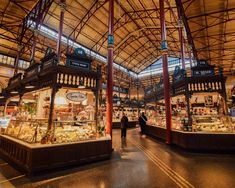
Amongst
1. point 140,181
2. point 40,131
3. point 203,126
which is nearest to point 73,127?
point 40,131

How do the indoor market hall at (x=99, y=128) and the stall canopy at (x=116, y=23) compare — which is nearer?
the indoor market hall at (x=99, y=128)

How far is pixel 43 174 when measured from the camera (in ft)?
12.9

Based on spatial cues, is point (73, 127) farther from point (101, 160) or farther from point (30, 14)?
point (30, 14)

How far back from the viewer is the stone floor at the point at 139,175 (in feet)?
11.2

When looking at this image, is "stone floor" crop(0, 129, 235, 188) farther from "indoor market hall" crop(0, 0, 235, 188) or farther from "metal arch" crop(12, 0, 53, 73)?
"metal arch" crop(12, 0, 53, 73)

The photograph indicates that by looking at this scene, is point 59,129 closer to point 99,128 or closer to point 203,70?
point 99,128

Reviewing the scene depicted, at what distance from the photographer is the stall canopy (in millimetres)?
10609

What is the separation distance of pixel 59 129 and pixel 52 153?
70 centimetres

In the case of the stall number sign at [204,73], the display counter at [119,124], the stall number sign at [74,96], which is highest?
the stall number sign at [204,73]

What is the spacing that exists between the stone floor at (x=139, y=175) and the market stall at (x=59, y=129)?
13.4 inches

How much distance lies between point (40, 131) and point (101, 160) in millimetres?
2248

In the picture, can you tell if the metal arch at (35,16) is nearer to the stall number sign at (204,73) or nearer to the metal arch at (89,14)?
the metal arch at (89,14)

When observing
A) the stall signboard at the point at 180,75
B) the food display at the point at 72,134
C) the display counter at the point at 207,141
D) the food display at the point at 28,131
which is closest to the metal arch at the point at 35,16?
the food display at the point at 28,131

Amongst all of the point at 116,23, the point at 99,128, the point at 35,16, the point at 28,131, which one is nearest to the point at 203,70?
the point at 99,128
